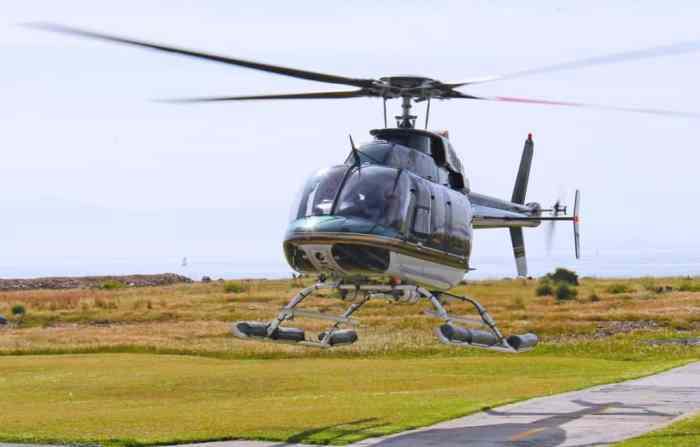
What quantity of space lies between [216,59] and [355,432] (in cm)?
719

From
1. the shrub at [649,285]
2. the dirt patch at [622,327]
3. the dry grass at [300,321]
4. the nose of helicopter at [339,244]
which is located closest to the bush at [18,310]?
the dry grass at [300,321]

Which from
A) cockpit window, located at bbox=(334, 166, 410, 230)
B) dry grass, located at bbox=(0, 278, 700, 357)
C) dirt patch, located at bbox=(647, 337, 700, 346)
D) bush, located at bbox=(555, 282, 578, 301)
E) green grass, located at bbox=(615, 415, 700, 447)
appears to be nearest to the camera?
green grass, located at bbox=(615, 415, 700, 447)

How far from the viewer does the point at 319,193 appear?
75.4 ft

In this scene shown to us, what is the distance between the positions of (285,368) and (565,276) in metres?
60.8

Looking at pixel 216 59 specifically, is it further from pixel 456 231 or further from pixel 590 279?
pixel 590 279

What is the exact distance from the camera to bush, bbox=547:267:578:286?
93938 mm

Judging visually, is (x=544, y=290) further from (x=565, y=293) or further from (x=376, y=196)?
(x=376, y=196)

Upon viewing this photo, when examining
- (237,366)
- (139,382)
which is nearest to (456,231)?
(139,382)

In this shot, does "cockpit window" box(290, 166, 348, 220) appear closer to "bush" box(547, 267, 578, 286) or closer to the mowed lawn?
the mowed lawn

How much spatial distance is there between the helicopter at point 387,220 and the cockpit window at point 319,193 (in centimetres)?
2

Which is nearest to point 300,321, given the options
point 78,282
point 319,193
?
point 319,193

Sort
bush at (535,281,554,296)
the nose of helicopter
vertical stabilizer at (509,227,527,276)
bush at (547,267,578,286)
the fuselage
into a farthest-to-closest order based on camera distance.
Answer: bush at (547,267,578,286) < bush at (535,281,554,296) < vertical stabilizer at (509,227,527,276) < the fuselage < the nose of helicopter

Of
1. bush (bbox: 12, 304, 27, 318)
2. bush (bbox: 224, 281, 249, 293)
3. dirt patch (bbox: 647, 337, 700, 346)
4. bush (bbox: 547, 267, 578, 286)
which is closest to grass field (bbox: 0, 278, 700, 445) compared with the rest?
dirt patch (bbox: 647, 337, 700, 346)

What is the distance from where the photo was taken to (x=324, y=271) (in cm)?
2309
